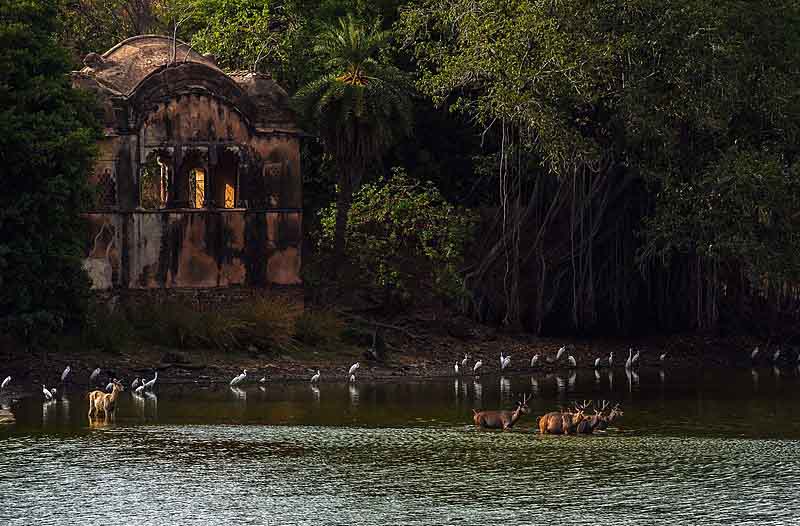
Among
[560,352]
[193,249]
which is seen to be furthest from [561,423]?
[193,249]

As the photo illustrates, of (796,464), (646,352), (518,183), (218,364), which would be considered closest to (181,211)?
(218,364)

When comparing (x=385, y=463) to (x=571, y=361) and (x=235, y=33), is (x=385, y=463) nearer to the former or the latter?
(x=571, y=361)

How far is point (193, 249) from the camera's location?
155 feet

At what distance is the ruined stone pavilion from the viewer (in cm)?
4628

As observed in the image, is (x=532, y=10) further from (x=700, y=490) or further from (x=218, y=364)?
(x=700, y=490)

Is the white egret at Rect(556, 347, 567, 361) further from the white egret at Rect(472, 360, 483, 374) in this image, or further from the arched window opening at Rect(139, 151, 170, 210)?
the arched window opening at Rect(139, 151, 170, 210)

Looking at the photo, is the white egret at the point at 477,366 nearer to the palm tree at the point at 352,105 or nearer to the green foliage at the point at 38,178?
the palm tree at the point at 352,105

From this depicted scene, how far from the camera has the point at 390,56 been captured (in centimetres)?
5275

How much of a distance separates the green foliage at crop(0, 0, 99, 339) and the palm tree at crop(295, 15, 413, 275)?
9709mm

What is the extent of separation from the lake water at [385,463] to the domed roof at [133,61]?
12.5 meters

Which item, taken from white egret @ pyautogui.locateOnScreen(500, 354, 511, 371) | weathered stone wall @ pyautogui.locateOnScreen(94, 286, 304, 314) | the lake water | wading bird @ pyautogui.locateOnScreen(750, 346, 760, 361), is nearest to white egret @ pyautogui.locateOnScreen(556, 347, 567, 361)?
white egret @ pyautogui.locateOnScreen(500, 354, 511, 371)

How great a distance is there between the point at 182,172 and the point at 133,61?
3804mm

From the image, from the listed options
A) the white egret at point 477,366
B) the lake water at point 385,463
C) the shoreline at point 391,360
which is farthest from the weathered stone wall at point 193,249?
the lake water at point 385,463

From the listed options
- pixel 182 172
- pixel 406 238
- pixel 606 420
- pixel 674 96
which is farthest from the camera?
pixel 406 238
